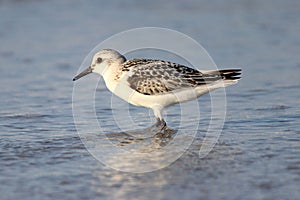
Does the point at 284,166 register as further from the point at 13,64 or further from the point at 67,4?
the point at 67,4

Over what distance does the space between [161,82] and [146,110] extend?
1512mm

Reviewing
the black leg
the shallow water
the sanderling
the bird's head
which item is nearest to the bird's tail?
the sanderling

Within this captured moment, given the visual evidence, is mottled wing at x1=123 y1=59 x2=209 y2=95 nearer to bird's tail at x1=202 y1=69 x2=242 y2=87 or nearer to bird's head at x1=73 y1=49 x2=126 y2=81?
bird's tail at x1=202 y1=69 x2=242 y2=87

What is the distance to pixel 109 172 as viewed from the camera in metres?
7.13

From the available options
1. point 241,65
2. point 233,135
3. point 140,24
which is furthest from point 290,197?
point 140,24

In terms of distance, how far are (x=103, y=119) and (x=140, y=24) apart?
653 cm

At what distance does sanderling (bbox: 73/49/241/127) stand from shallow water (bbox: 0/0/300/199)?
58 centimetres

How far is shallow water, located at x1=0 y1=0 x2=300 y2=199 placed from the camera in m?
6.68

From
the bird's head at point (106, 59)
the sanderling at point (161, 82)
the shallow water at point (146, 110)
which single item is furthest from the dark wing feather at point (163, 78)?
the shallow water at point (146, 110)

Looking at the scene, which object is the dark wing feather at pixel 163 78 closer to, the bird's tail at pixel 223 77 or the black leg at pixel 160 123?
the bird's tail at pixel 223 77

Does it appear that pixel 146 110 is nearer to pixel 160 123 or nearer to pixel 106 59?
pixel 160 123

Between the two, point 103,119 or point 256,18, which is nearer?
point 103,119

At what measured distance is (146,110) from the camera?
10195 millimetres

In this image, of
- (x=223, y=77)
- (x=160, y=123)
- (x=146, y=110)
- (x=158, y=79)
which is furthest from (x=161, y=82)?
(x=146, y=110)
